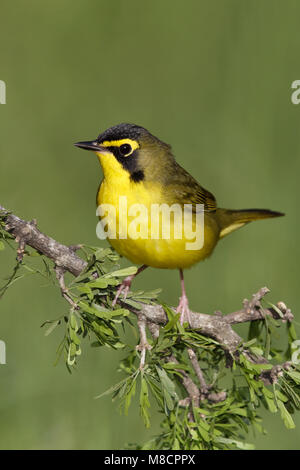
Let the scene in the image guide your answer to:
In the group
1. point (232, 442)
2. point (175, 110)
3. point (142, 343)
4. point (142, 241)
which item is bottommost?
point (232, 442)

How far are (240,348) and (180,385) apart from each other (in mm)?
342

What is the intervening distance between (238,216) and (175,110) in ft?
5.47

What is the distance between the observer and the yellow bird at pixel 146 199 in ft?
12.5

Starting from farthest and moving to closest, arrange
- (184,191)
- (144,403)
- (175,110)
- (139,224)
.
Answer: (175,110) < (184,191) < (139,224) < (144,403)

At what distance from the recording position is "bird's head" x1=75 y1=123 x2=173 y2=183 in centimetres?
408

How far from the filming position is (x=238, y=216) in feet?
17.6

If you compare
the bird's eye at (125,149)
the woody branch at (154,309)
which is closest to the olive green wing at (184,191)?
the bird's eye at (125,149)

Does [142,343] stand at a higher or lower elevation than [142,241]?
lower

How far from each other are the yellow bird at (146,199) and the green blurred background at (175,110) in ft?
4.34

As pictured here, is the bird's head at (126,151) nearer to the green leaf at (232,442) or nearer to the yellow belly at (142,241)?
the yellow belly at (142,241)

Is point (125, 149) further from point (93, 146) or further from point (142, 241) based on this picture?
point (142, 241)

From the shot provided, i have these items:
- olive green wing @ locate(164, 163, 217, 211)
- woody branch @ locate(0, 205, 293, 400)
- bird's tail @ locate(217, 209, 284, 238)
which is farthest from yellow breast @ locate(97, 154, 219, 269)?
bird's tail @ locate(217, 209, 284, 238)

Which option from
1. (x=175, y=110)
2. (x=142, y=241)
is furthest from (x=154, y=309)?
(x=175, y=110)

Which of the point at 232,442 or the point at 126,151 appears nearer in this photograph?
the point at 232,442
